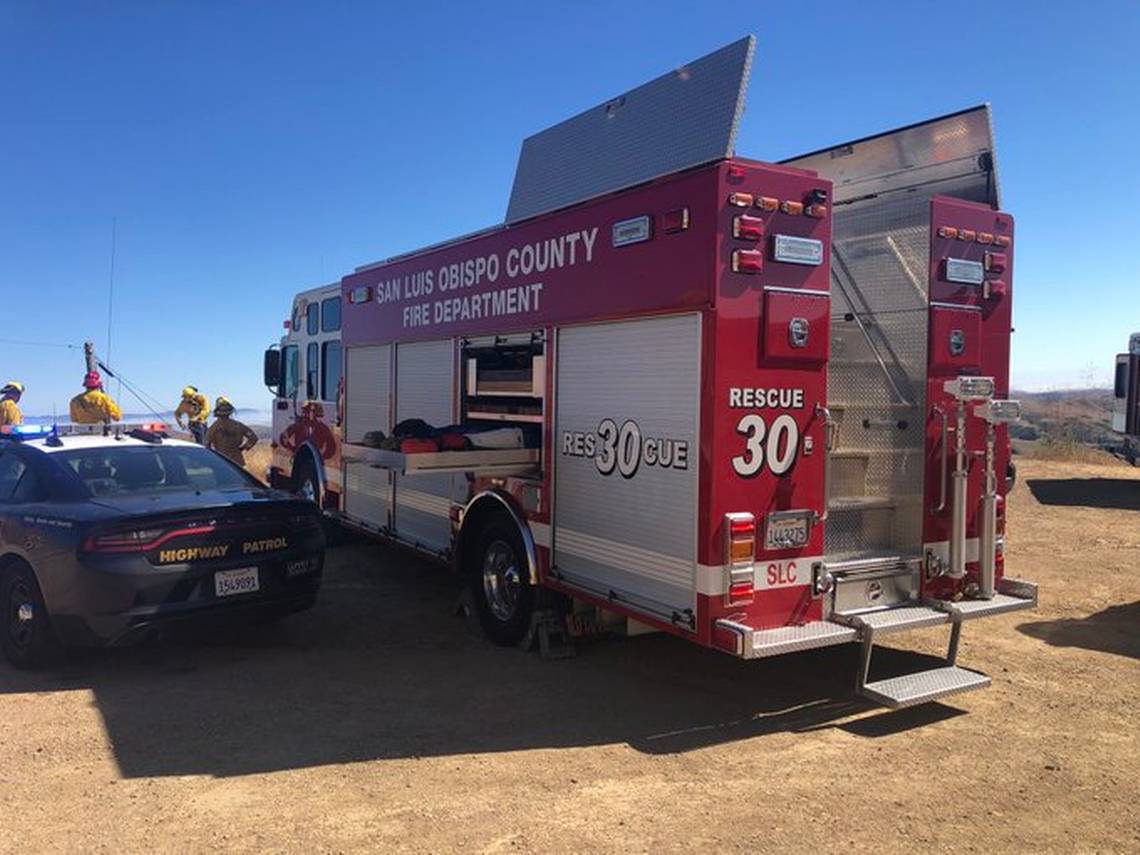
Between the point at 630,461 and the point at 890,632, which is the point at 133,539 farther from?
the point at 890,632

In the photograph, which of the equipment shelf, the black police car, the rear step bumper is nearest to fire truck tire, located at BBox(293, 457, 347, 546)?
the black police car

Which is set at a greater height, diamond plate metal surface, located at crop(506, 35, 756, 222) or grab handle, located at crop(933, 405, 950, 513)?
diamond plate metal surface, located at crop(506, 35, 756, 222)

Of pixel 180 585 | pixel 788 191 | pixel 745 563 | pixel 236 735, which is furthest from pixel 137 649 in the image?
pixel 788 191

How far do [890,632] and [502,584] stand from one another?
2.74 m

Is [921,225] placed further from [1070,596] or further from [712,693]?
[1070,596]

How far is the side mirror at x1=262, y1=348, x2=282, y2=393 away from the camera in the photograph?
455 inches

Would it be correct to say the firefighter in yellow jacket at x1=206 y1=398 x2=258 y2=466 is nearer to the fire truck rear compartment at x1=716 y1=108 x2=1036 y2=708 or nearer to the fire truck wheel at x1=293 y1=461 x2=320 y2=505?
the fire truck wheel at x1=293 y1=461 x2=320 y2=505

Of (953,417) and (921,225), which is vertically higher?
(921,225)

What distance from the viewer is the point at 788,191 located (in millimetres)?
4852

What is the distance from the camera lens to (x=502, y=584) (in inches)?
260

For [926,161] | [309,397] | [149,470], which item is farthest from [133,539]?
[926,161]

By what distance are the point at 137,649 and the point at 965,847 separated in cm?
532

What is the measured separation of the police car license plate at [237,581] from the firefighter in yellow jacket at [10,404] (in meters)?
6.53

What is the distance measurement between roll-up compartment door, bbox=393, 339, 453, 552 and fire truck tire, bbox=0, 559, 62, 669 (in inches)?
109
